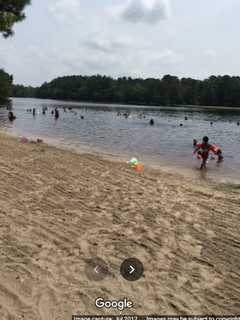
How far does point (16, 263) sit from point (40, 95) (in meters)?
206

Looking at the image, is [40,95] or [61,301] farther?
[40,95]

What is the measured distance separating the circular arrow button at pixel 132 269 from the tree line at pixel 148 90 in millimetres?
118391

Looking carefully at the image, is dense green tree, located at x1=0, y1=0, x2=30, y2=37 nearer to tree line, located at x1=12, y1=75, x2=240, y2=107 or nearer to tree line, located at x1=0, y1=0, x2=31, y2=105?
tree line, located at x1=0, y1=0, x2=31, y2=105

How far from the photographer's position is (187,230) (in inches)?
221

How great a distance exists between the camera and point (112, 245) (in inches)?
190

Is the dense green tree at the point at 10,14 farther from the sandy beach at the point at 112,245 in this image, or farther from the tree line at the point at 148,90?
the tree line at the point at 148,90

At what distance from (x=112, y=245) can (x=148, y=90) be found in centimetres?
14107

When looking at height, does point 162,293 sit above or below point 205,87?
below

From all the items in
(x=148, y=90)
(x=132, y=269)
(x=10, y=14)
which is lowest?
(x=132, y=269)

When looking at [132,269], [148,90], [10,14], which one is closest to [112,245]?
[132,269]

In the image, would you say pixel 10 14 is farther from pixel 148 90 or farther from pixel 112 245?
pixel 148 90

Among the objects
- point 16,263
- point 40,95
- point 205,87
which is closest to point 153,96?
point 205,87

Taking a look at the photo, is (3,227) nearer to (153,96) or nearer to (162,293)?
(162,293)

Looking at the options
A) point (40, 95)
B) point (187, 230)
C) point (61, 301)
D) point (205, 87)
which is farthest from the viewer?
point (40, 95)
